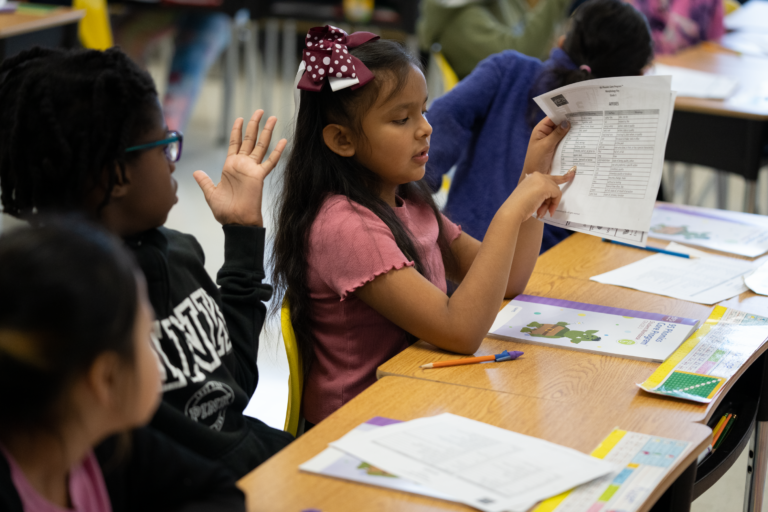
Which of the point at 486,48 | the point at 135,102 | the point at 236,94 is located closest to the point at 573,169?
the point at 135,102

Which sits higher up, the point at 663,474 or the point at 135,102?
the point at 135,102

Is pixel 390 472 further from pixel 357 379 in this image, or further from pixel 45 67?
pixel 45 67

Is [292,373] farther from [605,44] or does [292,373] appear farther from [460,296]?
[605,44]

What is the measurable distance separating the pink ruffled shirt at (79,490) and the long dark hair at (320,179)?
0.56 m

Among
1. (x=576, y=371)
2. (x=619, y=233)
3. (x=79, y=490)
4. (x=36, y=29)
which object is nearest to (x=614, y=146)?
(x=619, y=233)

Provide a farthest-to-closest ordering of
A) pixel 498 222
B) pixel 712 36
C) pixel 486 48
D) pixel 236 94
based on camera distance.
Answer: pixel 236 94 → pixel 712 36 → pixel 486 48 → pixel 498 222

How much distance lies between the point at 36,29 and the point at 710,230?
2.68m

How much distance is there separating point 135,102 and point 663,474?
751mm

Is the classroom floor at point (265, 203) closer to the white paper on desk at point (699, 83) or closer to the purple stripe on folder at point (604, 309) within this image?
the purple stripe on folder at point (604, 309)

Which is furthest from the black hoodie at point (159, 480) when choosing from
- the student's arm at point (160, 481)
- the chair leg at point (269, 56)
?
the chair leg at point (269, 56)

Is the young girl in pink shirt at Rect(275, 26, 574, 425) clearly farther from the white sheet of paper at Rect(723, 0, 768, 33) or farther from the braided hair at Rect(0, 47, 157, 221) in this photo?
the white sheet of paper at Rect(723, 0, 768, 33)

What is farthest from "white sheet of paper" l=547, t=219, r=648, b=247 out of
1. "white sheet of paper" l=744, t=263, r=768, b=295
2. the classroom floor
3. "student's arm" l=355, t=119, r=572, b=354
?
the classroom floor

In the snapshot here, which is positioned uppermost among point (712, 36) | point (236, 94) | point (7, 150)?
point (7, 150)

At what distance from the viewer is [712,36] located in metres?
3.97
